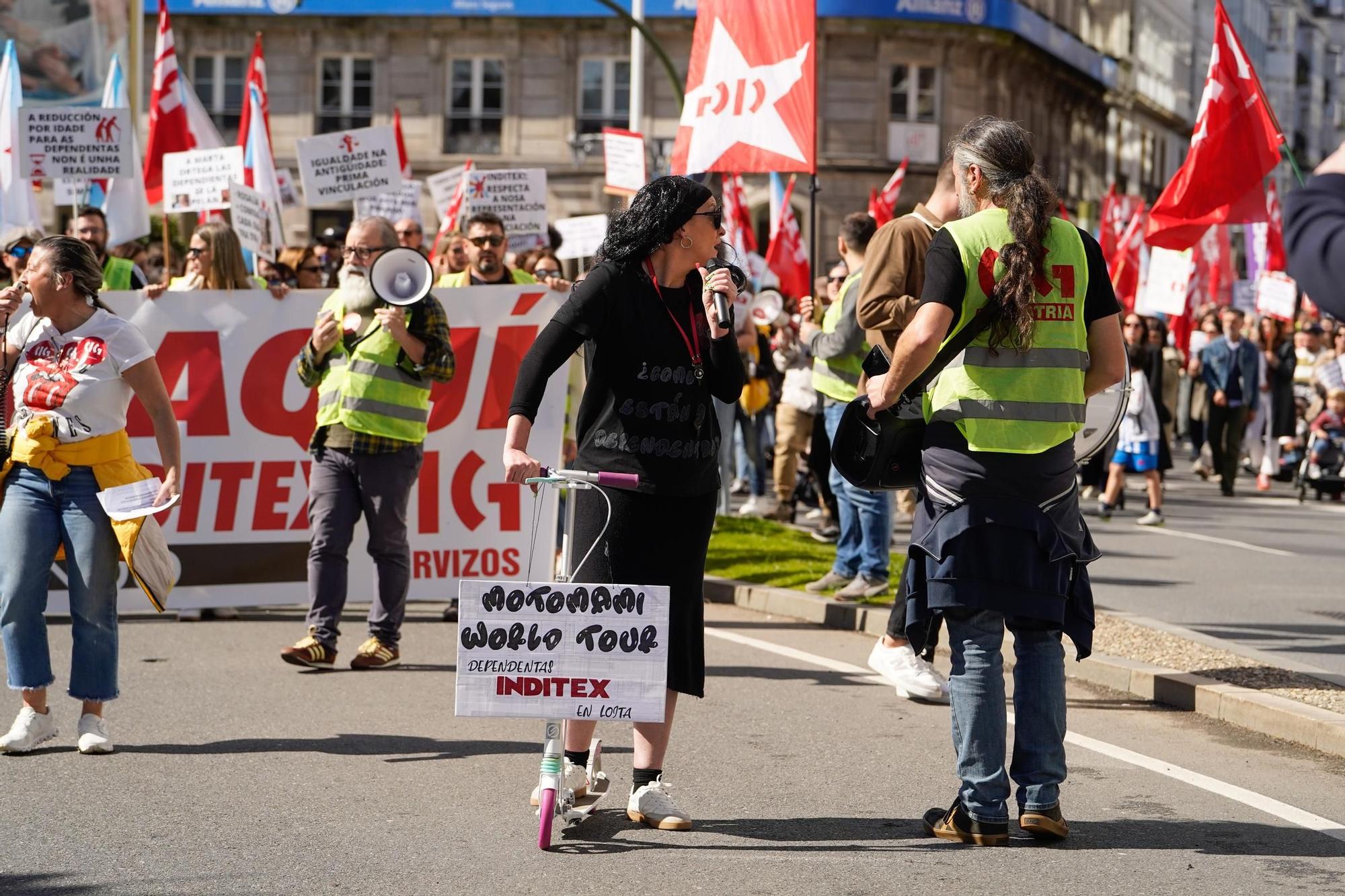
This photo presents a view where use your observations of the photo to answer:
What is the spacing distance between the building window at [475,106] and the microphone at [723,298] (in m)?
39.8

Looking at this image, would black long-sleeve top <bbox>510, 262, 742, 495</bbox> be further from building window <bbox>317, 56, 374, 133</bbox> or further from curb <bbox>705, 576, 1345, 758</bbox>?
building window <bbox>317, 56, 374, 133</bbox>

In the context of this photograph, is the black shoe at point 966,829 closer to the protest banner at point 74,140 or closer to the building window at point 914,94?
the protest banner at point 74,140

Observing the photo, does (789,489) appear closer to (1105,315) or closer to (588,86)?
(1105,315)

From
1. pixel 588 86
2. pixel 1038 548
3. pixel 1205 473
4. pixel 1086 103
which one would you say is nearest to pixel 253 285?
pixel 1038 548

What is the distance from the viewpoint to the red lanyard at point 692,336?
561 cm

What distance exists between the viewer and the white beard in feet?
27.7

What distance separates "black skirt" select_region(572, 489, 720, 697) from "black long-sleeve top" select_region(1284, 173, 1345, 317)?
2819 mm

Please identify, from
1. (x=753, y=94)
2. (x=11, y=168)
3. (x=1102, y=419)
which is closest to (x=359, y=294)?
(x=753, y=94)

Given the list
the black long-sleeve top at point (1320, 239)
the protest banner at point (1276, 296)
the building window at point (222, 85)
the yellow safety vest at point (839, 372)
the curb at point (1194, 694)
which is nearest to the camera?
the black long-sleeve top at point (1320, 239)

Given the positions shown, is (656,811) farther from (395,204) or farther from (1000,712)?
(395,204)

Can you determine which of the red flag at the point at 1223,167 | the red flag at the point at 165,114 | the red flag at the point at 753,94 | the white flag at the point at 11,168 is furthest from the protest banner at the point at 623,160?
the red flag at the point at 753,94

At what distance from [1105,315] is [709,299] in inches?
45.0

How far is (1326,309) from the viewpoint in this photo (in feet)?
9.86

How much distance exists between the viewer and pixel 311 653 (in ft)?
27.3
